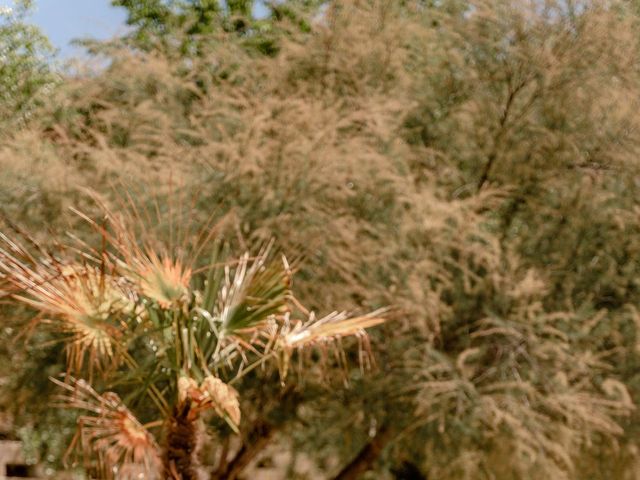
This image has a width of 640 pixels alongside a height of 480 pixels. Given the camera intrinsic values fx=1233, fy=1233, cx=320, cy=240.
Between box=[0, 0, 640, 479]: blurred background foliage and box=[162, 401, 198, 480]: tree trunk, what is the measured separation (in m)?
3.14

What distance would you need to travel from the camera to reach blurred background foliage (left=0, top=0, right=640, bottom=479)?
10617mm

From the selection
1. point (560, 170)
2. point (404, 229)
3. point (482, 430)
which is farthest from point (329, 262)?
point (560, 170)

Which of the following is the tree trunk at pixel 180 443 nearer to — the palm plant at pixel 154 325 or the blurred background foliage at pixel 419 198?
the palm plant at pixel 154 325

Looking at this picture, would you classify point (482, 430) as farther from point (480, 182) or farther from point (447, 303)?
point (480, 182)

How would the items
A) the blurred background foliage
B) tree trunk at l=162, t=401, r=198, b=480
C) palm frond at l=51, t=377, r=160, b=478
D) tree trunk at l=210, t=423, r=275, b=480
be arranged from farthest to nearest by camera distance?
tree trunk at l=210, t=423, r=275, b=480, the blurred background foliage, tree trunk at l=162, t=401, r=198, b=480, palm frond at l=51, t=377, r=160, b=478

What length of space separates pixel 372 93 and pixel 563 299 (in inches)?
112

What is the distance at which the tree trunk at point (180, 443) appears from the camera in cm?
681

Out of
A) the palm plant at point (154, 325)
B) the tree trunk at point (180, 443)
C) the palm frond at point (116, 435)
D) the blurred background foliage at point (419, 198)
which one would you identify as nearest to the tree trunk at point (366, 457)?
the blurred background foliage at point (419, 198)

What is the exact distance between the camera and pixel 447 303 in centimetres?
1117

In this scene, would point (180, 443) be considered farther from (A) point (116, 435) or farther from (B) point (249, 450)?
(B) point (249, 450)

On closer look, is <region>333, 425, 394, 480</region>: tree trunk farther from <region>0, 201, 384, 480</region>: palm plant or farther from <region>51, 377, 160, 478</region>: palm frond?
<region>51, 377, 160, 478</region>: palm frond

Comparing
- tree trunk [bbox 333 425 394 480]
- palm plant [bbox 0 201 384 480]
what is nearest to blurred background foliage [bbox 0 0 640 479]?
tree trunk [bbox 333 425 394 480]

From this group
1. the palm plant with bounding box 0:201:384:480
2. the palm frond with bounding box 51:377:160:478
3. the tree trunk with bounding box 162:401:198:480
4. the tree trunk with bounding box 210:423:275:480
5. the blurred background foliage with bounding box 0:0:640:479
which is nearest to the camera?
the palm frond with bounding box 51:377:160:478

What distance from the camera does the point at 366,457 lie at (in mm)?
12039
